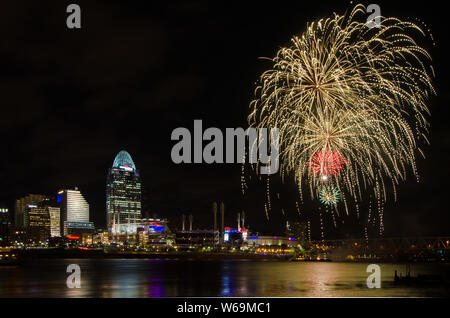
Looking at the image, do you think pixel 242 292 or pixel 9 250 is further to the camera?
pixel 9 250

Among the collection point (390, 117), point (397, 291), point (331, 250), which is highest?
point (390, 117)
